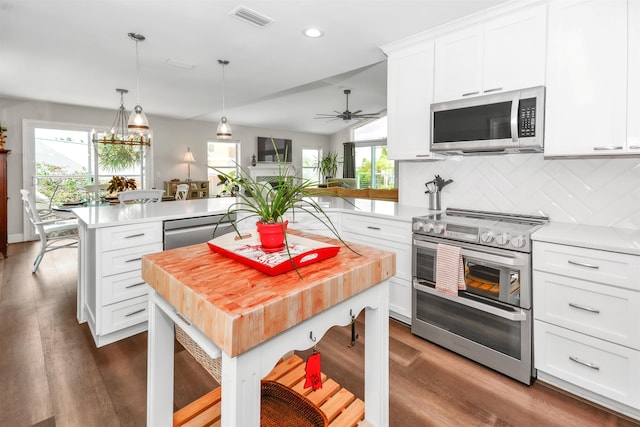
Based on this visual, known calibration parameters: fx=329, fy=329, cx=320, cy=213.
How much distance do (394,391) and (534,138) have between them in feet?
5.82

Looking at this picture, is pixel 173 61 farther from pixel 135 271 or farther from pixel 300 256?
pixel 300 256

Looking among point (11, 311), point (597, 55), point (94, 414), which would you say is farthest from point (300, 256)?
point (11, 311)

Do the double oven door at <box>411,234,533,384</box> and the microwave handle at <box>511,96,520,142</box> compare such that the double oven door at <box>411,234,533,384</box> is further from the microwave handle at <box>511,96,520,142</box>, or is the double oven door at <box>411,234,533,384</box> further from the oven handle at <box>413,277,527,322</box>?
the microwave handle at <box>511,96,520,142</box>

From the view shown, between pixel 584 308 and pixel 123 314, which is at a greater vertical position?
pixel 584 308

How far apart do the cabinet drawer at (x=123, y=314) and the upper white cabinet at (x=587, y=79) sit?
118 inches

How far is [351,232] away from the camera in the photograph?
2945mm

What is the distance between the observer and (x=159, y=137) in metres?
7.17

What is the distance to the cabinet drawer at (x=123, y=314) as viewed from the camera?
2.26 m

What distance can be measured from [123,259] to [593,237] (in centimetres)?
289

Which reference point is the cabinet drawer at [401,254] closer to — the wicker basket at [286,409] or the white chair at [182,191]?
the wicker basket at [286,409]

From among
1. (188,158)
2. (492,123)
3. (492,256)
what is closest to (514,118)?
(492,123)

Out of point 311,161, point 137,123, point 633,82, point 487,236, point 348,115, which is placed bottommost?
point 487,236

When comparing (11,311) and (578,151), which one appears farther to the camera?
(11,311)

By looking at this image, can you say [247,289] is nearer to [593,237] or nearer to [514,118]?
[593,237]
